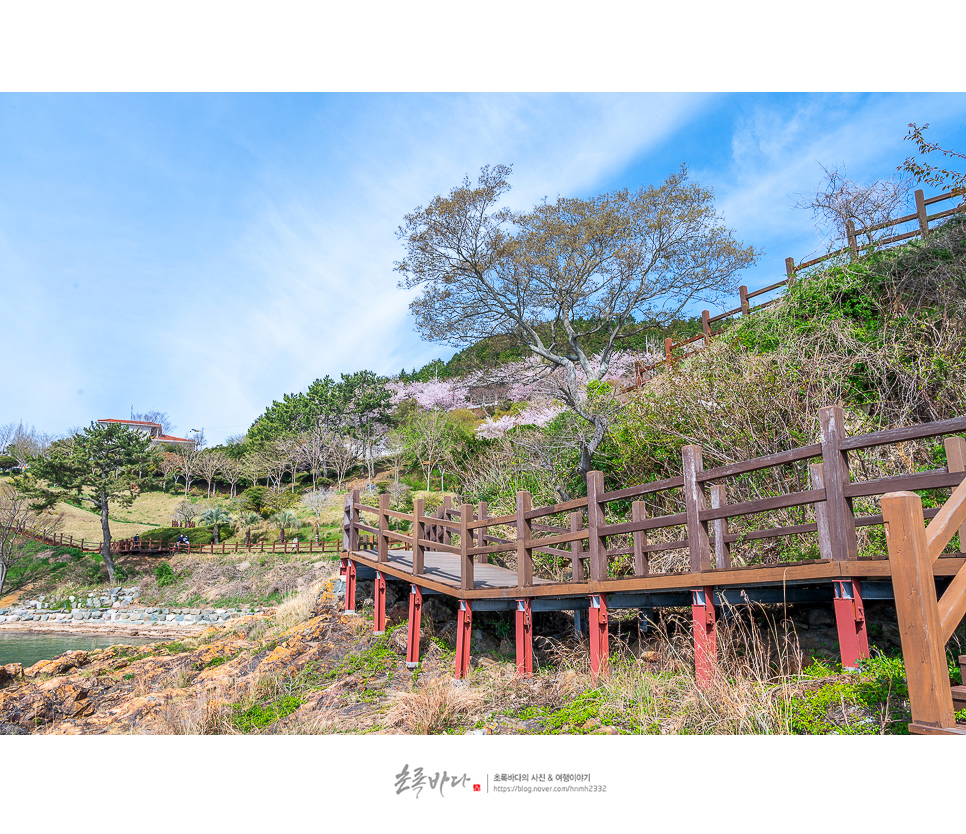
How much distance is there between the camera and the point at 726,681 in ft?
15.8

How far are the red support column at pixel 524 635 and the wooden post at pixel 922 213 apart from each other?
31.4ft

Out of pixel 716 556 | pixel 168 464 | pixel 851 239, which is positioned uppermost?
pixel 168 464

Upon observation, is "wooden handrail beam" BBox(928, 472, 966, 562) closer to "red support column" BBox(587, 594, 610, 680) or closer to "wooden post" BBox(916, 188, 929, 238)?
"red support column" BBox(587, 594, 610, 680)

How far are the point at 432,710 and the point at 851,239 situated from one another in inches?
444

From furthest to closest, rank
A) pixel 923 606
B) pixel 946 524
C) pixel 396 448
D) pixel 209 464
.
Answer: pixel 209 464
pixel 396 448
pixel 946 524
pixel 923 606

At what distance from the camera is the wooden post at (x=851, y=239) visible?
11112mm

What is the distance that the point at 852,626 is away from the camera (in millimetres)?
4457

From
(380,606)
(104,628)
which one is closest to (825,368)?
(380,606)

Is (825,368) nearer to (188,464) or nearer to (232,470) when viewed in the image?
(232,470)

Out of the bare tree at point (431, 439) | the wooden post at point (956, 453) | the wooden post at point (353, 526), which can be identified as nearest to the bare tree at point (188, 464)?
the bare tree at point (431, 439)

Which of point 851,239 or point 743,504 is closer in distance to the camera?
point 743,504
